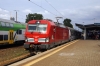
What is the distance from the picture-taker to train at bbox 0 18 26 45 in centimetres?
2160

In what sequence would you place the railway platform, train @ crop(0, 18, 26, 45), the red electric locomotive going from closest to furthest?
1. the railway platform
2. the red electric locomotive
3. train @ crop(0, 18, 26, 45)

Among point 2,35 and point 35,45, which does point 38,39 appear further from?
point 2,35

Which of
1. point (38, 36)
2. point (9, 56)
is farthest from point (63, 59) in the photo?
point (9, 56)

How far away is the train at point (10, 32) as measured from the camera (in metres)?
21.6

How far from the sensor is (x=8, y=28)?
22938mm

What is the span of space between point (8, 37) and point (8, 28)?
100 cm

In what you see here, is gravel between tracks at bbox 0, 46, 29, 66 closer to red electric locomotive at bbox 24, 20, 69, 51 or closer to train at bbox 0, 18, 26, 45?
red electric locomotive at bbox 24, 20, 69, 51

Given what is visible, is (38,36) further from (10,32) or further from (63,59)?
(10,32)

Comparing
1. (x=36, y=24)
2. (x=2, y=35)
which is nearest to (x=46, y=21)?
(x=36, y=24)

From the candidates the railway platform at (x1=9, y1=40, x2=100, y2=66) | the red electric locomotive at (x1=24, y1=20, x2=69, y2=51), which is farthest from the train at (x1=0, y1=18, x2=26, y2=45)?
the railway platform at (x1=9, y1=40, x2=100, y2=66)

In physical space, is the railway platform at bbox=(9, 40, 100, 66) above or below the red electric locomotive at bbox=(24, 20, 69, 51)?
below

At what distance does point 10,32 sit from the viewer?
23.5 metres

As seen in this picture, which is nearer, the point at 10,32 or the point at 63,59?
the point at 63,59

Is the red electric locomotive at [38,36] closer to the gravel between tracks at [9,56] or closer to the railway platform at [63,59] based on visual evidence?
the gravel between tracks at [9,56]
